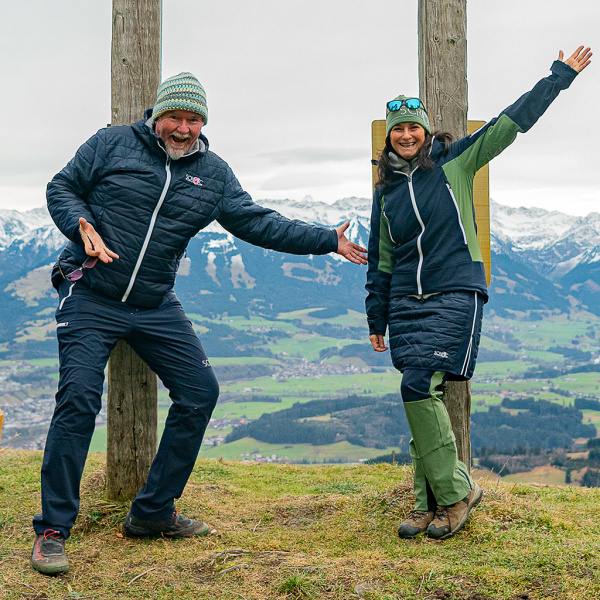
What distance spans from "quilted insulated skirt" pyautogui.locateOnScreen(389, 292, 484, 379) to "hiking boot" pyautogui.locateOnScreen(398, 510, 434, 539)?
3.55 ft

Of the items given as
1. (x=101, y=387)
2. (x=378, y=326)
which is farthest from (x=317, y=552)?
(x=101, y=387)

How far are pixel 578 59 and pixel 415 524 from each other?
3552 mm

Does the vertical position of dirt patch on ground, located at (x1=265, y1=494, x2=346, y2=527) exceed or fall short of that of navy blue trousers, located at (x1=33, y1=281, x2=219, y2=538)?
it falls short

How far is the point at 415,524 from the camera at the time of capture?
5023mm

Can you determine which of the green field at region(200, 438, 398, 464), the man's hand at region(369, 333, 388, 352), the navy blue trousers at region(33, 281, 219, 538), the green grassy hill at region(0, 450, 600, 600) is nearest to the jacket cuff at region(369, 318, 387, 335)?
the man's hand at region(369, 333, 388, 352)

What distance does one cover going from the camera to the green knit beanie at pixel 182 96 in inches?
196

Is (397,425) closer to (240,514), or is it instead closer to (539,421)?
(539,421)

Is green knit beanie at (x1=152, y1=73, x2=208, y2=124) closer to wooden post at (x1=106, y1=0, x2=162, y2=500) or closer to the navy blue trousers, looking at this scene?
wooden post at (x1=106, y1=0, x2=162, y2=500)

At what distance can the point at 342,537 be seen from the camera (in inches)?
206

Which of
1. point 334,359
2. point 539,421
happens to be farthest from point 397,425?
point 334,359

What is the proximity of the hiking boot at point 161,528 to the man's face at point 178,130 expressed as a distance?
281 centimetres

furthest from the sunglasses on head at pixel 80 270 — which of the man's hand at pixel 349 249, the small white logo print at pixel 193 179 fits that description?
the man's hand at pixel 349 249

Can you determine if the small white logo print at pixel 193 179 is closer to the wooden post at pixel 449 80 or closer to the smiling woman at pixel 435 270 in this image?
the smiling woman at pixel 435 270

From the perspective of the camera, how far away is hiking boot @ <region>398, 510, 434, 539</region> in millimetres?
4984
